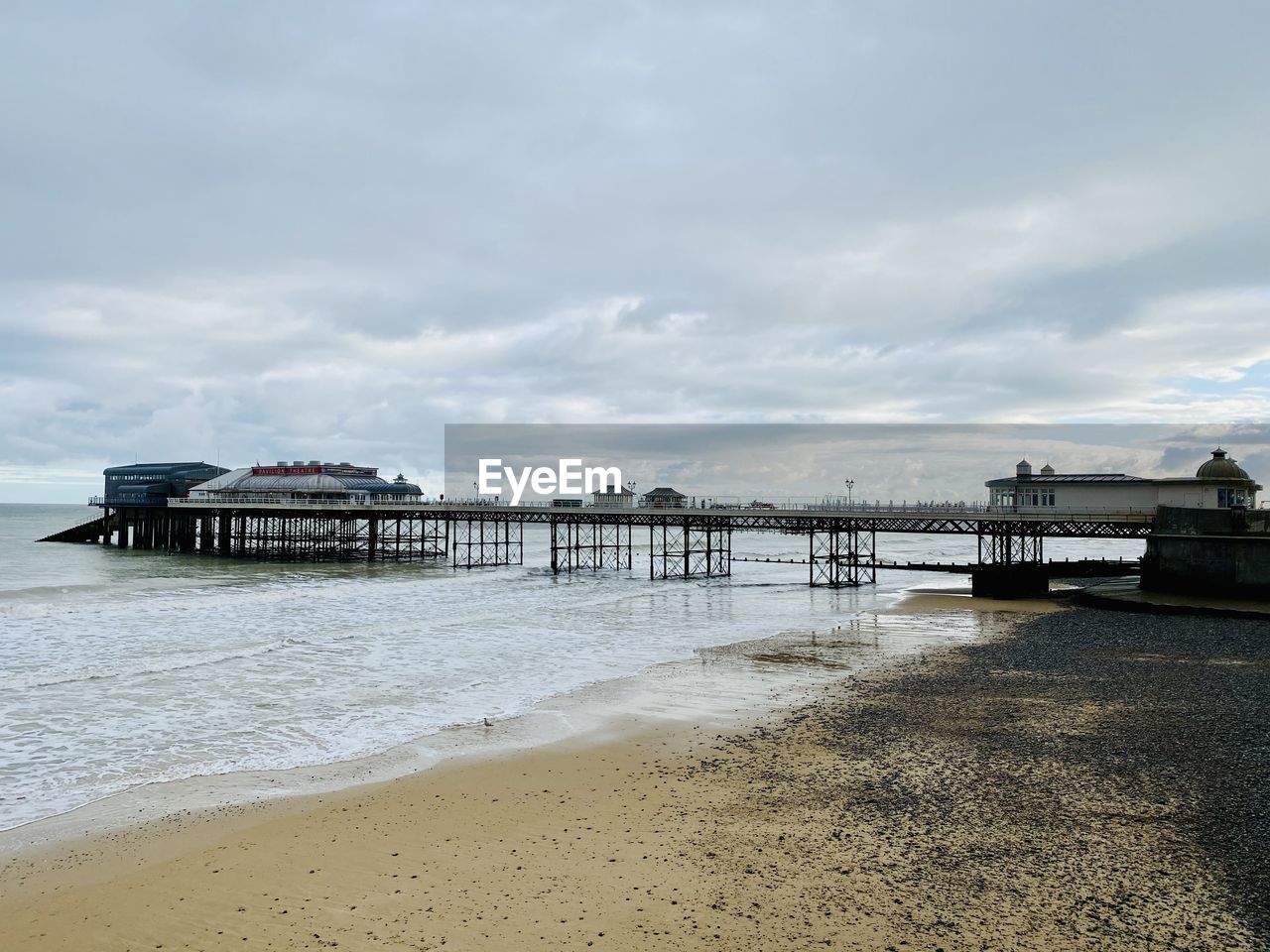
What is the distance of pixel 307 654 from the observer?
25109 mm

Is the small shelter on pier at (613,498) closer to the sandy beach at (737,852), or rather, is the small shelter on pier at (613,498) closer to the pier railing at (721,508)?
the pier railing at (721,508)

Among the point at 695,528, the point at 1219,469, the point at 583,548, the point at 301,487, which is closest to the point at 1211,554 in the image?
the point at 1219,469

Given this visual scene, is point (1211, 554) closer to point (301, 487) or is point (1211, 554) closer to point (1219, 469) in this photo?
point (1219, 469)

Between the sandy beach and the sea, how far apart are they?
3144mm

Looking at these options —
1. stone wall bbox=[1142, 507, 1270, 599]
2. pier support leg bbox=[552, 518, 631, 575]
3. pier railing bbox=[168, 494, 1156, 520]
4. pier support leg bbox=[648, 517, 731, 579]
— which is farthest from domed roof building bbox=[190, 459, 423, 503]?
stone wall bbox=[1142, 507, 1270, 599]

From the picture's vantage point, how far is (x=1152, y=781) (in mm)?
11656

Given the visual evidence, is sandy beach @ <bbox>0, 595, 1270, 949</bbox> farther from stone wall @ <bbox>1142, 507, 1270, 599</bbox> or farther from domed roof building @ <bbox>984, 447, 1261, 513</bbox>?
domed roof building @ <bbox>984, 447, 1261, 513</bbox>

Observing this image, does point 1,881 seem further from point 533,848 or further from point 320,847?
point 533,848

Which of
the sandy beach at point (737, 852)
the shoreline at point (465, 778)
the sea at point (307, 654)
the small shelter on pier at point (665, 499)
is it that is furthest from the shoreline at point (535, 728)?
the small shelter on pier at point (665, 499)

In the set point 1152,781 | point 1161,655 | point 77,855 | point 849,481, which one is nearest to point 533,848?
point 77,855

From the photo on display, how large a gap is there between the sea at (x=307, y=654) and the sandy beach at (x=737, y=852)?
314 cm

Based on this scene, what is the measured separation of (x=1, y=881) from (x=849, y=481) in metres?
59.6

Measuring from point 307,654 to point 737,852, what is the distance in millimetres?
19560

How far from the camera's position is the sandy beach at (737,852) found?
772cm
